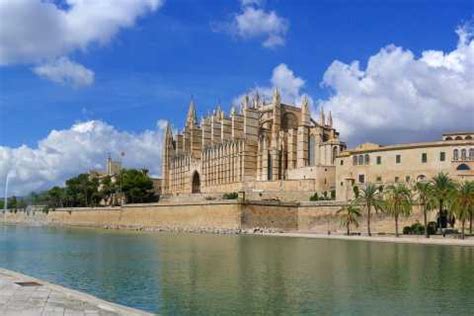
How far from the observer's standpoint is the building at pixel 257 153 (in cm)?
7769

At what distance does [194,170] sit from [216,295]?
8507 cm

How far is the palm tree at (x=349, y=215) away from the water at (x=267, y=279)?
22883 millimetres

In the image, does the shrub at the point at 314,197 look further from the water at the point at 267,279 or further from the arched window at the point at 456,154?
the water at the point at 267,279

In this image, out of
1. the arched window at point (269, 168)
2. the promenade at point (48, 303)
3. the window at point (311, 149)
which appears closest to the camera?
the promenade at point (48, 303)

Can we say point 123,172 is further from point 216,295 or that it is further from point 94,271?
point 216,295

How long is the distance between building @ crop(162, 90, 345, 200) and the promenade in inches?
2330

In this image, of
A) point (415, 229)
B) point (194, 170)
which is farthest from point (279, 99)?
point (415, 229)

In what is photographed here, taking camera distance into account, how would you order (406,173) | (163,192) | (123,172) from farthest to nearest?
1. (163,192)
2. (123,172)
3. (406,173)

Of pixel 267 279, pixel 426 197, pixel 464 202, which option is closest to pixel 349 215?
pixel 426 197

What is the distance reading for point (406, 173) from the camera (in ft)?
206

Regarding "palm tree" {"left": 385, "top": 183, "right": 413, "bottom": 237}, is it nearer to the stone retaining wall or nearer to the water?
the stone retaining wall

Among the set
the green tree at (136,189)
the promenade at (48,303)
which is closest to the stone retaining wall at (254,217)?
the green tree at (136,189)

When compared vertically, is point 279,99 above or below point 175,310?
above

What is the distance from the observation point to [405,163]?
A: 62969 mm
